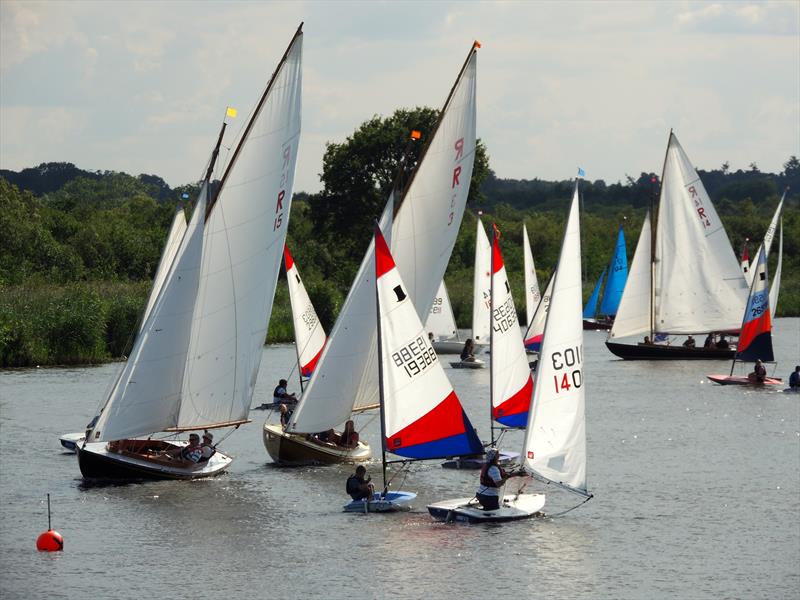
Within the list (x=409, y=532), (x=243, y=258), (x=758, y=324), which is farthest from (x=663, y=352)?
(x=409, y=532)

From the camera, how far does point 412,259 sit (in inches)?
1748

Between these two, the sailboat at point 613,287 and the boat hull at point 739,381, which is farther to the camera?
the sailboat at point 613,287

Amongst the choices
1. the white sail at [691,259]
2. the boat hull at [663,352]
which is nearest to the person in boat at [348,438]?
the boat hull at [663,352]

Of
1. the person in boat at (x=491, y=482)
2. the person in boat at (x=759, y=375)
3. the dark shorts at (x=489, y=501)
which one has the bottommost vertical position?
the dark shorts at (x=489, y=501)

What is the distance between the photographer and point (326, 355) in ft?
135

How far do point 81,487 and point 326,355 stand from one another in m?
7.95

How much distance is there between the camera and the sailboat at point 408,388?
35656 millimetres

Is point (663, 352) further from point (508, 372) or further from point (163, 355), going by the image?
point (163, 355)

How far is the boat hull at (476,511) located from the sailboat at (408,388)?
4.53ft

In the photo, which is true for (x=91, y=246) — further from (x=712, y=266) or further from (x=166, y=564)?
(x=166, y=564)

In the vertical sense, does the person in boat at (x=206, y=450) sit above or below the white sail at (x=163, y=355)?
below

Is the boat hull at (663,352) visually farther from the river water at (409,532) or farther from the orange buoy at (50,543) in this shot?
the orange buoy at (50,543)

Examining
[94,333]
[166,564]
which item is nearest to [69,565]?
[166,564]

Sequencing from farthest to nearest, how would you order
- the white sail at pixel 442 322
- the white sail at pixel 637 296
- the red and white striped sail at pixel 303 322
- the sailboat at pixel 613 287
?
1. the sailboat at pixel 613 287
2. the white sail at pixel 442 322
3. the white sail at pixel 637 296
4. the red and white striped sail at pixel 303 322
